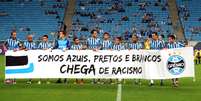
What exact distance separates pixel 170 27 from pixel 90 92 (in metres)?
31.6

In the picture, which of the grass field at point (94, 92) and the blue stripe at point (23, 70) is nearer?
the grass field at point (94, 92)

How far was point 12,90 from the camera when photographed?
15.9 metres

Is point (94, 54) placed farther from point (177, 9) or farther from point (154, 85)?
point (177, 9)

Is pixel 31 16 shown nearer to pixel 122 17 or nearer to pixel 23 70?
pixel 122 17

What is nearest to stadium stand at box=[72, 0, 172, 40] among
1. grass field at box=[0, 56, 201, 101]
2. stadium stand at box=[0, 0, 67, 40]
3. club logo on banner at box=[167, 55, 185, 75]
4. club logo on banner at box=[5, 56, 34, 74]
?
stadium stand at box=[0, 0, 67, 40]

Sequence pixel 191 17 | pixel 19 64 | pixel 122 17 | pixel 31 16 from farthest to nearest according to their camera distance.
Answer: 1. pixel 31 16
2. pixel 191 17
3. pixel 122 17
4. pixel 19 64

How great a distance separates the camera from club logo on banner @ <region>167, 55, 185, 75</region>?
17498mm

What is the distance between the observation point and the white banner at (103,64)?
17547 mm

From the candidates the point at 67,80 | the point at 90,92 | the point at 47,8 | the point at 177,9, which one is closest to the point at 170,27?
the point at 177,9

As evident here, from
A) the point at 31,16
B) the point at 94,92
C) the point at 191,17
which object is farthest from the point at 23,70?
the point at 191,17

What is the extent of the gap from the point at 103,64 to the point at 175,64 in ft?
8.28

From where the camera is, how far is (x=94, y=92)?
1554 cm

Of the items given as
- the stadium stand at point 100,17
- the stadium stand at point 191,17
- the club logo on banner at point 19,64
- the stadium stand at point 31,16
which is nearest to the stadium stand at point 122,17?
the stadium stand at point 100,17

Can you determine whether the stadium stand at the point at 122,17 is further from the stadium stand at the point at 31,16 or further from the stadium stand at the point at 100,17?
the stadium stand at the point at 31,16
